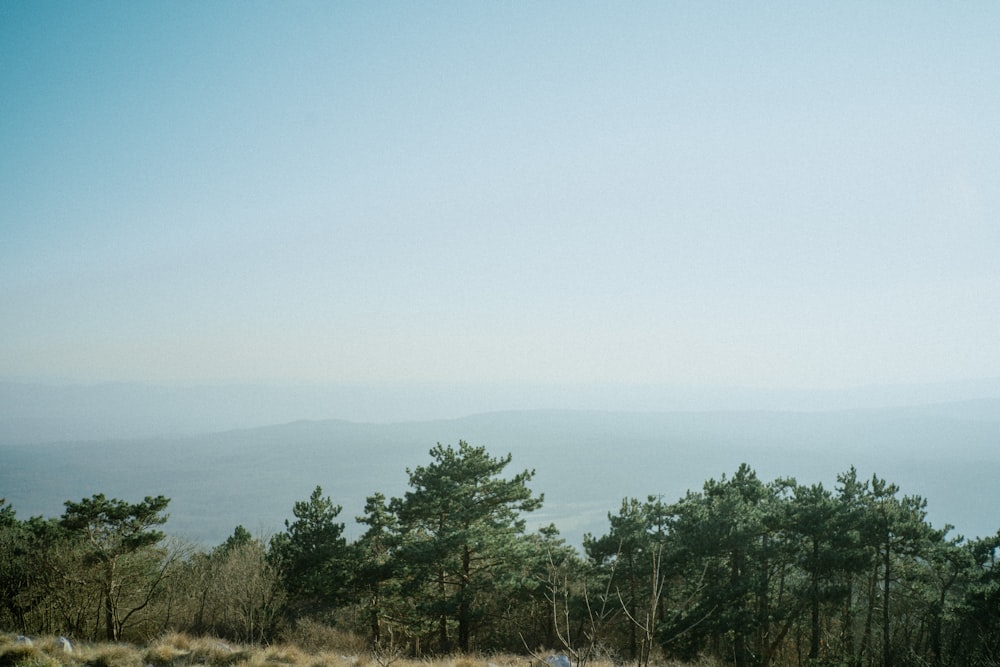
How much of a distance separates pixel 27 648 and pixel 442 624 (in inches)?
546

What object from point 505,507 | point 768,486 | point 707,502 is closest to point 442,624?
point 505,507

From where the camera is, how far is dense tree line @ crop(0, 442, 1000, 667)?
Result: 19.8m

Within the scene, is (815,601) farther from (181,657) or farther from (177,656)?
(177,656)

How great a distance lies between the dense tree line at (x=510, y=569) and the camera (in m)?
19.8

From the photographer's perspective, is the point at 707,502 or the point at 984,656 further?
the point at 707,502

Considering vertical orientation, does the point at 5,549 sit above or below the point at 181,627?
above

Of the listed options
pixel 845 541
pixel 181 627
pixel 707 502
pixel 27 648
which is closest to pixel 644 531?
pixel 707 502

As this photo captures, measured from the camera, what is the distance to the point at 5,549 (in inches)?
853

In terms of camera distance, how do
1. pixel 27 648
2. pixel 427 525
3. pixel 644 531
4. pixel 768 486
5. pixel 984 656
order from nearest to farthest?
pixel 27 648, pixel 984 656, pixel 644 531, pixel 427 525, pixel 768 486

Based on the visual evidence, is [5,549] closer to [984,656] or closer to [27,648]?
[27,648]

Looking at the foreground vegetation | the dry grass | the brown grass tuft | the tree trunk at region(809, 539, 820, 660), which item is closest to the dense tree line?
the tree trunk at region(809, 539, 820, 660)

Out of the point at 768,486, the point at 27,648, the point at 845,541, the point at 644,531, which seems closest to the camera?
the point at 27,648

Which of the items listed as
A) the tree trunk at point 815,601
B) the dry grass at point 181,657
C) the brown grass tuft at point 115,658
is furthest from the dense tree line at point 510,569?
the brown grass tuft at point 115,658

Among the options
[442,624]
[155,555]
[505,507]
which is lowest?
[442,624]
